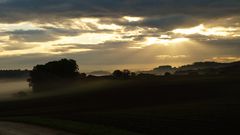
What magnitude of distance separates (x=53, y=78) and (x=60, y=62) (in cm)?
876

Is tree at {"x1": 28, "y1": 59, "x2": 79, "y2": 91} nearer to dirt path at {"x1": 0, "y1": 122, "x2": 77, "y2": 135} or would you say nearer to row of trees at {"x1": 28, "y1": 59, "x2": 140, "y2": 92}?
row of trees at {"x1": 28, "y1": 59, "x2": 140, "y2": 92}

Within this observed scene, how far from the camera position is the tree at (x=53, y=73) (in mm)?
136500

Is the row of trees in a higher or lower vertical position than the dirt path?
higher

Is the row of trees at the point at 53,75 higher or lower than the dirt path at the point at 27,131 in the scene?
higher

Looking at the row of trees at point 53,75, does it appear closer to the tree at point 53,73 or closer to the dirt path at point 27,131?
the tree at point 53,73

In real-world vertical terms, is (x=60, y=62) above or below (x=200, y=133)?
above

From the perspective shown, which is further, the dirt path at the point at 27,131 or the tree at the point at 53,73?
the tree at the point at 53,73

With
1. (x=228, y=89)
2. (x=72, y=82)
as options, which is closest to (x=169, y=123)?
(x=228, y=89)

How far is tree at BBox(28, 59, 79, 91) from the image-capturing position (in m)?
136

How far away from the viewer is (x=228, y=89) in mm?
65688

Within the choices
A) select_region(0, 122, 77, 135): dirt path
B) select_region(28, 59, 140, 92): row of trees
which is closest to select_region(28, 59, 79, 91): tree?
select_region(28, 59, 140, 92): row of trees

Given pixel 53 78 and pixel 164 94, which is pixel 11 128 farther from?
pixel 53 78

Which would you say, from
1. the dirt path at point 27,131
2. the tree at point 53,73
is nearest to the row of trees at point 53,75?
the tree at point 53,73

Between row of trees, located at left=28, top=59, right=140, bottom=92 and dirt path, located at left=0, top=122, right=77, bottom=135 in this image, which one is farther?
row of trees, located at left=28, top=59, right=140, bottom=92
